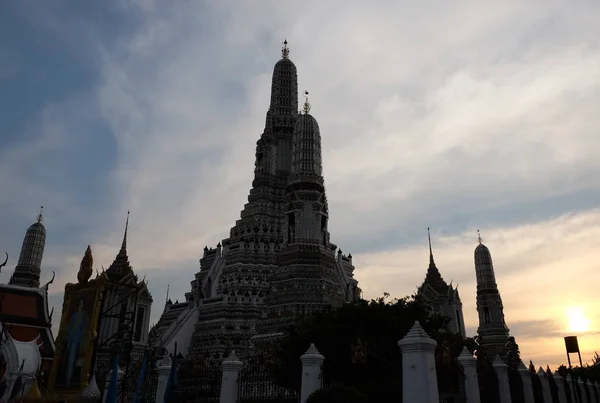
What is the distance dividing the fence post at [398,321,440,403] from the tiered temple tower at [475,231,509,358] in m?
52.0

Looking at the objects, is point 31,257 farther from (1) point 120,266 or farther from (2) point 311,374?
(2) point 311,374

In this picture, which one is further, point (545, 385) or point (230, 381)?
point (545, 385)

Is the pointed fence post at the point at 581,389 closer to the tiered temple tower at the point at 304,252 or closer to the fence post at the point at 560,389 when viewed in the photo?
the fence post at the point at 560,389

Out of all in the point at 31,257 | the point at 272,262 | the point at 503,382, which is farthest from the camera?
the point at 31,257

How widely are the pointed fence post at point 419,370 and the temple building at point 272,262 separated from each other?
23.9 m

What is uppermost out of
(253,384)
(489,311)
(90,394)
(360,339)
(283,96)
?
(283,96)

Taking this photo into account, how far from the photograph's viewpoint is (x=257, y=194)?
2285 inches

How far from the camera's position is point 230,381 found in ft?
66.2

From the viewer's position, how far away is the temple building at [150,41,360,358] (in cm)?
4197

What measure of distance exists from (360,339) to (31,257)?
6188cm

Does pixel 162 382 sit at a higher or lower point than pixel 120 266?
lower

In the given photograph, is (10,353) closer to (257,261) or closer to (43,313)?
(43,313)

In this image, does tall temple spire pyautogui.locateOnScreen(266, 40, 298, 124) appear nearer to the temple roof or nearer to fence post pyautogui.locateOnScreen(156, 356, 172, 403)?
the temple roof

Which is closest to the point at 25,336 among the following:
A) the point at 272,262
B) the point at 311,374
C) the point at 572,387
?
the point at 311,374
